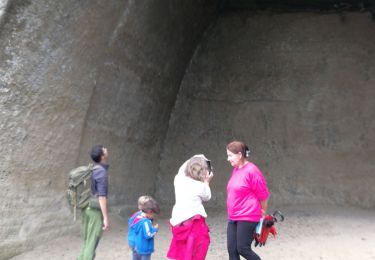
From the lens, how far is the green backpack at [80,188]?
4.27 meters

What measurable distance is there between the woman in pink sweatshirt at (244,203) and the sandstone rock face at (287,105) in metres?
4.26

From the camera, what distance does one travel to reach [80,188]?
4316mm

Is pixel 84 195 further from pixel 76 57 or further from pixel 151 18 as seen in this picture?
pixel 151 18

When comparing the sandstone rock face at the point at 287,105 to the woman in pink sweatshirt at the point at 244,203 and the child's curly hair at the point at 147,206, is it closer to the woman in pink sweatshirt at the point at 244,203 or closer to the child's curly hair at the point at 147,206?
the woman in pink sweatshirt at the point at 244,203

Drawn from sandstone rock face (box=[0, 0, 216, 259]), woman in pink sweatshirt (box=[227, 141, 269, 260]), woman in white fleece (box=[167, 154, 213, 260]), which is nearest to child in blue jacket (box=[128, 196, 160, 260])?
woman in white fleece (box=[167, 154, 213, 260])

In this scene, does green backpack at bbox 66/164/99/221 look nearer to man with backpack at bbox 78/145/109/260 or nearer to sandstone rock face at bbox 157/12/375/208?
man with backpack at bbox 78/145/109/260

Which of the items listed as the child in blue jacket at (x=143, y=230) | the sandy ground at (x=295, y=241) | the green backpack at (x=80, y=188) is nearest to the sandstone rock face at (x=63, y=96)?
the sandy ground at (x=295, y=241)

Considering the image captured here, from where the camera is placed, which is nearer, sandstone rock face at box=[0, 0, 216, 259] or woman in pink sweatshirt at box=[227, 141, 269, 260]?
woman in pink sweatshirt at box=[227, 141, 269, 260]

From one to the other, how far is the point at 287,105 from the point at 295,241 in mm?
3310

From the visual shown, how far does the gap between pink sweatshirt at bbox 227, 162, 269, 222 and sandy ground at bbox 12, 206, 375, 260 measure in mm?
1308

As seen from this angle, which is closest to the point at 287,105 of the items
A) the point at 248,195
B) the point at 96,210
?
the point at 248,195

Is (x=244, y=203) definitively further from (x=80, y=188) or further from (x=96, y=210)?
(x=80, y=188)

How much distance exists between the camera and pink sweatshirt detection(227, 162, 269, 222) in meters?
3.98

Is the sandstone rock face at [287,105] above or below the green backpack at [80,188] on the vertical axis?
above
